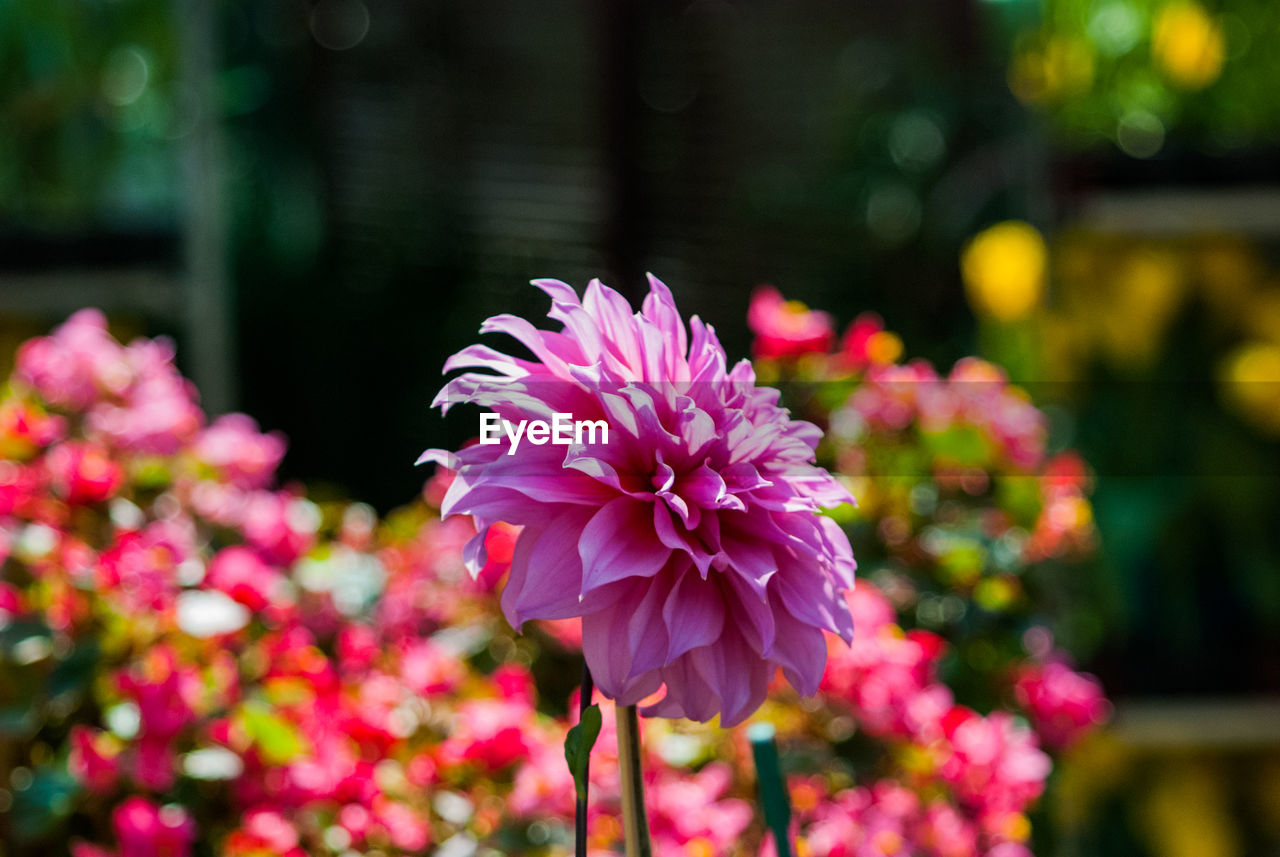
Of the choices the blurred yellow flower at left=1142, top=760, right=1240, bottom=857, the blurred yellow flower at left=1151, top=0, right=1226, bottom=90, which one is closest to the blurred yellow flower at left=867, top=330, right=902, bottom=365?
the blurred yellow flower at left=1151, top=0, right=1226, bottom=90

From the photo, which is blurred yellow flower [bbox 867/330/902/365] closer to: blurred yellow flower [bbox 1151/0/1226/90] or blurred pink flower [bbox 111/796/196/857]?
blurred pink flower [bbox 111/796/196/857]

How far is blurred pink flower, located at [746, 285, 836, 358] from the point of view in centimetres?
71

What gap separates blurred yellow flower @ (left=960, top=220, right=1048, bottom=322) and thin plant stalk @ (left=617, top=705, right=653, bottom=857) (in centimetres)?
105

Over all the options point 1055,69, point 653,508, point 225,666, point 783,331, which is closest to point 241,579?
point 225,666

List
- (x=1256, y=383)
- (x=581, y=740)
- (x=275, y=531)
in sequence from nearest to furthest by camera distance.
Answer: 1. (x=581, y=740)
2. (x=275, y=531)
3. (x=1256, y=383)

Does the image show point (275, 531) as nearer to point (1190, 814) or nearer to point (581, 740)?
point (581, 740)

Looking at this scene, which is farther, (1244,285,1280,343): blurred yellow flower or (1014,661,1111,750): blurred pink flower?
(1244,285,1280,343): blurred yellow flower

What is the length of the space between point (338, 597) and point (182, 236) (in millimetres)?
648

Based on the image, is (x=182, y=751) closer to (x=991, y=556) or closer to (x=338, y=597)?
(x=338, y=597)

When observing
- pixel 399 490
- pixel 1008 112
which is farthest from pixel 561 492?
pixel 1008 112

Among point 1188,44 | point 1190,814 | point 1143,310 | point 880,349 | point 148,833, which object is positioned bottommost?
point 1190,814

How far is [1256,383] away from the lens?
42.6 inches

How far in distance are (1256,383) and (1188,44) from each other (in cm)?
38

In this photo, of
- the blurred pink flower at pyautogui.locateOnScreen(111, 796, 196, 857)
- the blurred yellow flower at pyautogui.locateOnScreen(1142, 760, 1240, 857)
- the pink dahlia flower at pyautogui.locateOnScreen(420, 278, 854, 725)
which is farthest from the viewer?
the blurred yellow flower at pyautogui.locateOnScreen(1142, 760, 1240, 857)
